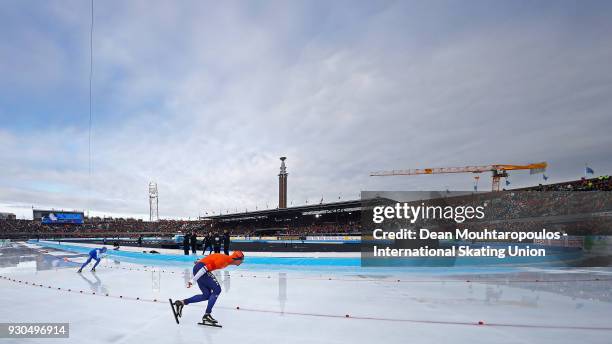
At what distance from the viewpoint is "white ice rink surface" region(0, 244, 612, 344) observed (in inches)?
179

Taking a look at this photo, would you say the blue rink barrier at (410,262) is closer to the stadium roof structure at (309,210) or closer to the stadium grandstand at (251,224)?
the stadium grandstand at (251,224)

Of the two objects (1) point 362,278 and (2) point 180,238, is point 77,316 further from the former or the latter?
(2) point 180,238

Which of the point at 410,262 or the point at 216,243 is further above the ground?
the point at 216,243

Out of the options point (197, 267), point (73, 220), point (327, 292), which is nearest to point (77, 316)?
point (197, 267)

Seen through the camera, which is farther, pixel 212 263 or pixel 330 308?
pixel 330 308

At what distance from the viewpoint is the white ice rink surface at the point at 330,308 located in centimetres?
454

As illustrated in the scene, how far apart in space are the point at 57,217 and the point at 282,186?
47.6 meters

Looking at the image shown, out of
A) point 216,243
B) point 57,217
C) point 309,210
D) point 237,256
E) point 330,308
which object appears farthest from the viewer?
point 57,217

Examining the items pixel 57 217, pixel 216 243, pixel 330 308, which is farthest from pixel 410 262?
pixel 57 217

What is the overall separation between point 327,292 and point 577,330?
4.54 metres

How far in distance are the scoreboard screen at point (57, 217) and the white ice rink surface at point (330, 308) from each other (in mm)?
59865

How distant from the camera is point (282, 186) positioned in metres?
87.2

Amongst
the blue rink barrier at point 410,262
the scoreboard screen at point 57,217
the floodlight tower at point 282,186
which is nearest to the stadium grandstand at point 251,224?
the scoreboard screen at point 57,217

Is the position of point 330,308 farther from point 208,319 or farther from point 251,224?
point 251,224
